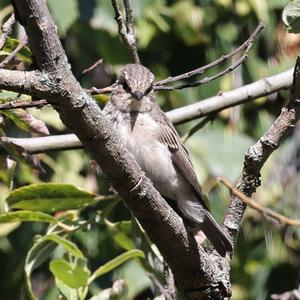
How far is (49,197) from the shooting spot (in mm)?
3596

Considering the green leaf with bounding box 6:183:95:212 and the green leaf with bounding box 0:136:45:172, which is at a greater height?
the green leaf with bounding box 0:136:45:172

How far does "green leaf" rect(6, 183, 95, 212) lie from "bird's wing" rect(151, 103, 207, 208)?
1.25ft

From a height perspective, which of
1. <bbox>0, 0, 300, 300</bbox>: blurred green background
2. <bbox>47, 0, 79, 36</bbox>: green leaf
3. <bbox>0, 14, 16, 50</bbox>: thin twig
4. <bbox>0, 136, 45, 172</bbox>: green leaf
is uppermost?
<bbox>0, 14, 16, 50</bbox>: thin twig

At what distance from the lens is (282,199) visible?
17.0 ft

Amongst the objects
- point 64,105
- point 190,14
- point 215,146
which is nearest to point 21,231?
point 215,146

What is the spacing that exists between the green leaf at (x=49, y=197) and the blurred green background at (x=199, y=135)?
0.97m

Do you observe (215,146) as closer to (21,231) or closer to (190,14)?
(190,14)

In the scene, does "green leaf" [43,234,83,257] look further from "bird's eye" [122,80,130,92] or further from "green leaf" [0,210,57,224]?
"bird's eye" [122,80,130,92]

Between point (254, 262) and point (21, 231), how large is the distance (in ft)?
4.44

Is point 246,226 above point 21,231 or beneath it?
beneath

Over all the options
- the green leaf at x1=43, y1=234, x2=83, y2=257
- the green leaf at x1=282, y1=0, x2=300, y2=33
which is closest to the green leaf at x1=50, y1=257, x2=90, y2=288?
the green leaf at x1=43, y1=234, x2=83, y2=257

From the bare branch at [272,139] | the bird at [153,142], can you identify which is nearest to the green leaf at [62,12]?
the bird at [153,142]

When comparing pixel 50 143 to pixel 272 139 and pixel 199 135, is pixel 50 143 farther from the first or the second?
pixel 199 135

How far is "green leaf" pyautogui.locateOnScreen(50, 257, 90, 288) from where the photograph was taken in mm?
3244
